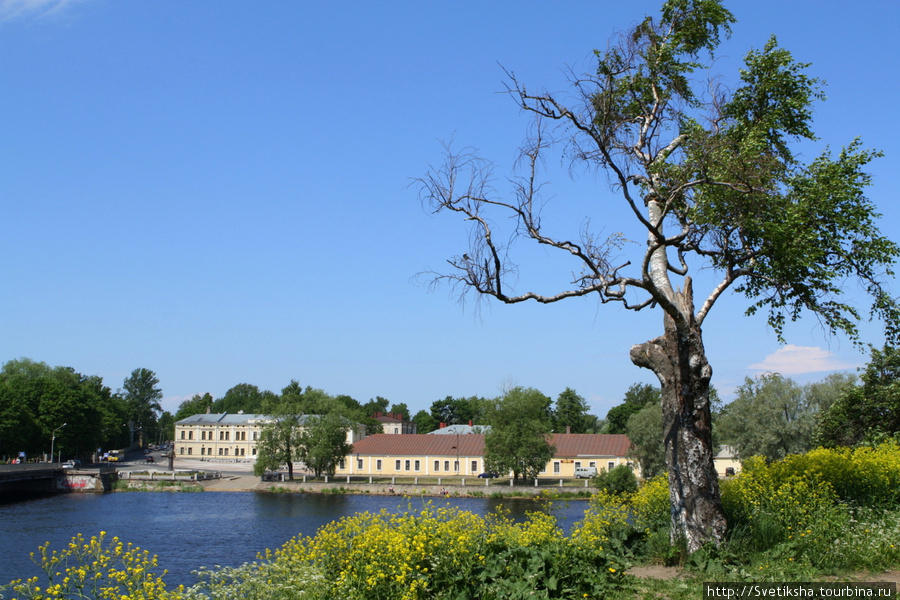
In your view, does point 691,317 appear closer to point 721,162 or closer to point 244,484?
point 721,162

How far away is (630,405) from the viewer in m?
100

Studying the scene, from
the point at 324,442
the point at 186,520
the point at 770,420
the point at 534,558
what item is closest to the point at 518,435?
the point at 324,442

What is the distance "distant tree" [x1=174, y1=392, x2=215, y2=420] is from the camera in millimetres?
152625

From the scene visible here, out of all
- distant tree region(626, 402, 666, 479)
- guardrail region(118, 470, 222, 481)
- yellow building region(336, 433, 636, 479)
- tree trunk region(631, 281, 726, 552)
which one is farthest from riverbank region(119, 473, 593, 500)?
tree trunk region(631, 281, 726, 552)

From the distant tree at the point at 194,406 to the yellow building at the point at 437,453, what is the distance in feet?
284

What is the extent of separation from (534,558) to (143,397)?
150 meters

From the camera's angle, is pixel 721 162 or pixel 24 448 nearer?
pixel 721 162

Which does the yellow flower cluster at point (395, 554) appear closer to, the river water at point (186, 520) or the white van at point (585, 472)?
the river water at point (186, 520)

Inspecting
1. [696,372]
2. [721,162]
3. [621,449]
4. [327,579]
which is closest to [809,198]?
[721,162]


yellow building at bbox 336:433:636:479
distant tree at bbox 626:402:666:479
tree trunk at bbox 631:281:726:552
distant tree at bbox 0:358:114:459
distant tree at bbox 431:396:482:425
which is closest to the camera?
tree trunk at bbox 631:281:726:552

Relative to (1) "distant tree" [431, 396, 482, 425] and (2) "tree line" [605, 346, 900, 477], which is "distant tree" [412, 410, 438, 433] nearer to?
(1) "distant tree" [431, 396, 482, 425]

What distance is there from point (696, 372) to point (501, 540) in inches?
154

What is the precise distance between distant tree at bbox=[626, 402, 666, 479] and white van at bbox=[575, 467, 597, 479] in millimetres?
11037

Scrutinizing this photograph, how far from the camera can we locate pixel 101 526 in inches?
1560
